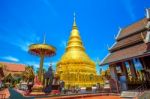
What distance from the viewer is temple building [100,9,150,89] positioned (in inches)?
533

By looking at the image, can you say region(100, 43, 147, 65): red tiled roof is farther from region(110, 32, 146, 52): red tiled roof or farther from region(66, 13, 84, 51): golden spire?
region(66, 13, 84, 51): golden spire

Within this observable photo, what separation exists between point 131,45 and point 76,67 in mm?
21019

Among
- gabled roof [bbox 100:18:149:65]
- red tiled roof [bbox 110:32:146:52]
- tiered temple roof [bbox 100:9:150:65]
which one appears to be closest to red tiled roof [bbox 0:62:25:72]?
tiered temple roof [bbox 100:9:150:65]

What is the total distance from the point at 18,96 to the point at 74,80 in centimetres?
3055

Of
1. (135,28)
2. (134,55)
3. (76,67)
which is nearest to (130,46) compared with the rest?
(135,28)

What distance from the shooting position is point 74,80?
3306 cm

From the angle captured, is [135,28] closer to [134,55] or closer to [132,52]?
[132,52]

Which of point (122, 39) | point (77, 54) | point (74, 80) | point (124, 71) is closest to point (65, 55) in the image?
point (77, 54)

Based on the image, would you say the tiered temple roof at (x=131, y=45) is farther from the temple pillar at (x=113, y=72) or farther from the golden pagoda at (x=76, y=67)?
the golden pagoda at (x=76, y=67)

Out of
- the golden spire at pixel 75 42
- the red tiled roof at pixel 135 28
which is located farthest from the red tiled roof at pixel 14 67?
the red tiled roof at pixel 135 28

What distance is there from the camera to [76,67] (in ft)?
118

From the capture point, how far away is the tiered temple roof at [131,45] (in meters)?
13.8

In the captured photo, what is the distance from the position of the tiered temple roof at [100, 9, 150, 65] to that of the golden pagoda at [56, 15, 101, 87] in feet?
53.1

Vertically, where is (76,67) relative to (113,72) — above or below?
above
